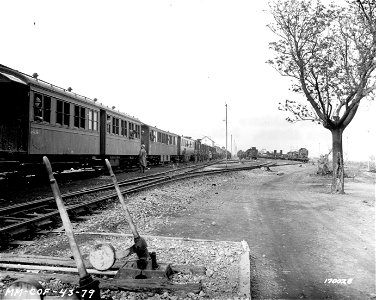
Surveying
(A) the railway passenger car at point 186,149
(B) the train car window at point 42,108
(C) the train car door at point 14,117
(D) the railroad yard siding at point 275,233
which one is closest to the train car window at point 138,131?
(B) the train car window at point 42,108

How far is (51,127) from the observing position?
1212cm

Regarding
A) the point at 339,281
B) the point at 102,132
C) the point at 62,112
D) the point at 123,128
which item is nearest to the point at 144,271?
the point at 339,281

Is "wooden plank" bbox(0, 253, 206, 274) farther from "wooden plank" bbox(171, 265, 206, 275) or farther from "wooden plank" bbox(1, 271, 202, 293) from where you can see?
"wooden plank" bbox(1, 271, 202, 293)

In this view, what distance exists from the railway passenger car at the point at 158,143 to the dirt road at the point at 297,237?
51.4ft

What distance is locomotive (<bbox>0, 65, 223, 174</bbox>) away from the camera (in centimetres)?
1078

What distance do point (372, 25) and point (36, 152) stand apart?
12347mm

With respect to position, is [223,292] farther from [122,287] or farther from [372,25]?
[372,25]

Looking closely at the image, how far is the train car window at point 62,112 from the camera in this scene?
42.0 ft

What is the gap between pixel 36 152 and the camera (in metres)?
11.2

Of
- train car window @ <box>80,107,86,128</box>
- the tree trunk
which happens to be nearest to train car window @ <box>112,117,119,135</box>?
train car window @ <box>80,107,86,128</box>

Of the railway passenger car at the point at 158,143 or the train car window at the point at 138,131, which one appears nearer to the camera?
the train car window at the point at 138,131

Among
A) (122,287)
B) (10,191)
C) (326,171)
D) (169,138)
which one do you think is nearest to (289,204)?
(122,287)

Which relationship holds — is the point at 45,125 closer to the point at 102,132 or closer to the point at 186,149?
the point at 102,132

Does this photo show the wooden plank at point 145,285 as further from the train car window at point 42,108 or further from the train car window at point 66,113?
the train car window at point 66,113
